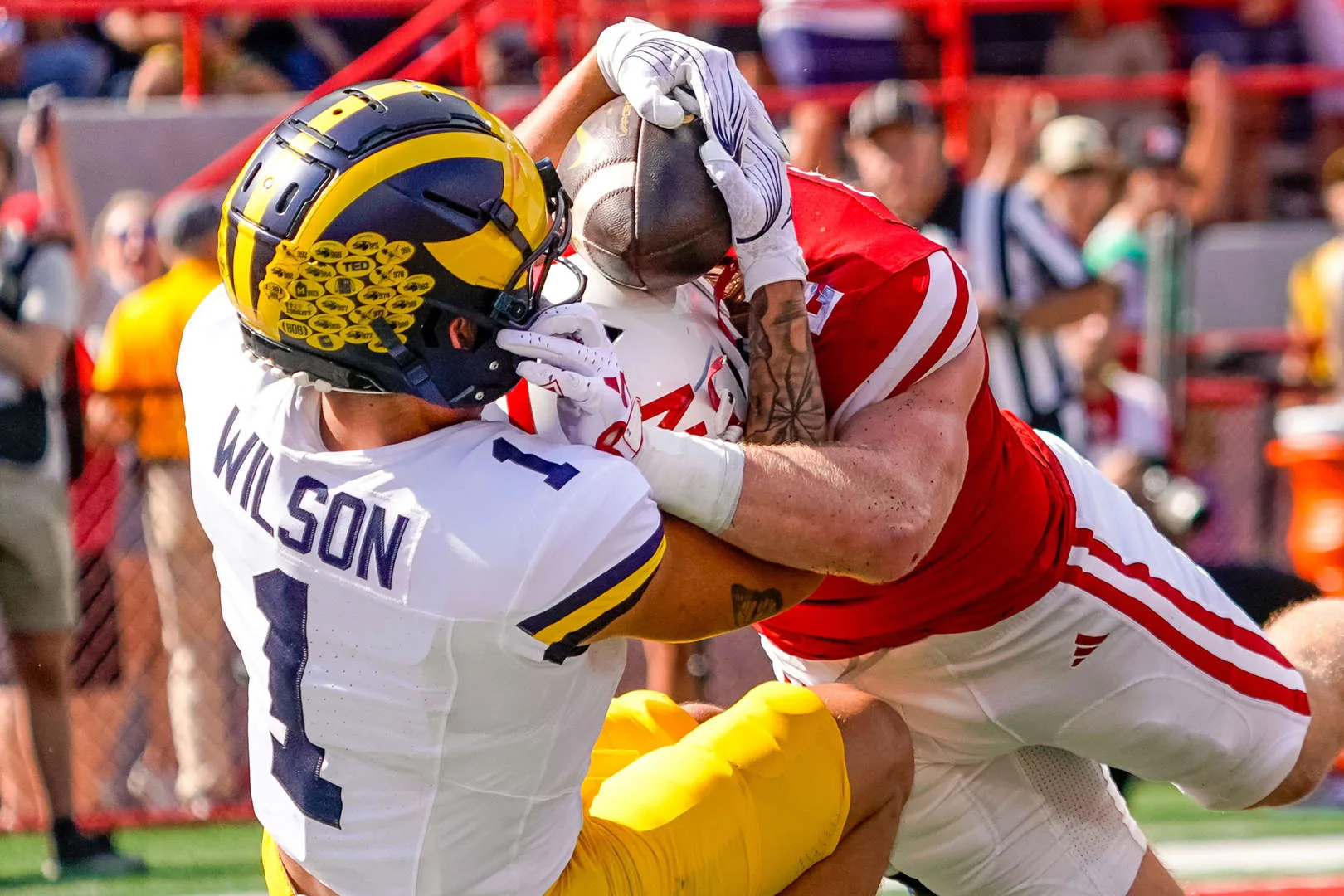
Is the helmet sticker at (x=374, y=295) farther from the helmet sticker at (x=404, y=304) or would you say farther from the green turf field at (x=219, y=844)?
the green turf field at (x=219, y=844)

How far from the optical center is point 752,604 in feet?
8.13

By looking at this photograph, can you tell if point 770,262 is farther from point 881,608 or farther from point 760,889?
point 760,889

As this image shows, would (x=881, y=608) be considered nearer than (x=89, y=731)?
Yes

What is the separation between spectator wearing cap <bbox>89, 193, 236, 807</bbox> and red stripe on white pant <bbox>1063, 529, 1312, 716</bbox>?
3.42 m

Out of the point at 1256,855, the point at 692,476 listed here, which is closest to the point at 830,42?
the point at 1256,855

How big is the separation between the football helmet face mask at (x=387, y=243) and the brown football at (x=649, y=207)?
207mm

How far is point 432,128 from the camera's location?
230cm

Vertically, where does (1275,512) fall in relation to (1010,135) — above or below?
below

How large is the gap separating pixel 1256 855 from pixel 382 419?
3699 millimetres

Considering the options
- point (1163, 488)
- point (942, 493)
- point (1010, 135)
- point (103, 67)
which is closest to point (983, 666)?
point (942, 493)

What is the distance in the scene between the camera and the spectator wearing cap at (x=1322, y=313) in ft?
21.5

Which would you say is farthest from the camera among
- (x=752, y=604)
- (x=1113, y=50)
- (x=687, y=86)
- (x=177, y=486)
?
(x=1113, y=50)

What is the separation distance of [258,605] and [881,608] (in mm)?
1095

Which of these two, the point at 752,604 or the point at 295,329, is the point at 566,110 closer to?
the point at 295,329
